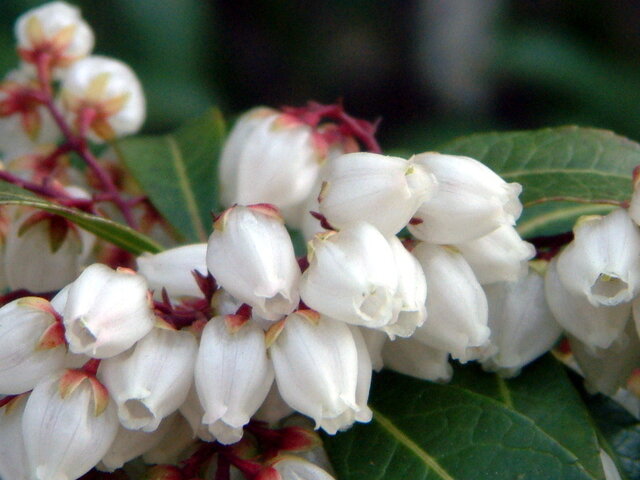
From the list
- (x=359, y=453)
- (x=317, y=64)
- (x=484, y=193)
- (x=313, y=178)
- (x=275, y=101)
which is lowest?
(x=275, y=101)

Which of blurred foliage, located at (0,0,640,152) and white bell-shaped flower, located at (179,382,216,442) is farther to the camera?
blurred foliage, located at (0,0,640,152)

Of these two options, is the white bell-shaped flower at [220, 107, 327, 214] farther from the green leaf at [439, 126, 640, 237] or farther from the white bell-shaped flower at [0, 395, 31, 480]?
the white bell-shaped flower at [0, 395, 31, 480]

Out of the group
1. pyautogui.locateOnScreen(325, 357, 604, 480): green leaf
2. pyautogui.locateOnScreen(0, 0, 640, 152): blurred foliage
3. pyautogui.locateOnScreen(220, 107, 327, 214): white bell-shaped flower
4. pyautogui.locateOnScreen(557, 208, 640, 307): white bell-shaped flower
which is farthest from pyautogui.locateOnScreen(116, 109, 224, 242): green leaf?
pyautogui.locateOnScreen(0, 0, 640, 152): blurred foliage

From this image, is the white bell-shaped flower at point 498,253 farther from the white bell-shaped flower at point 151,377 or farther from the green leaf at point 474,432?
the white bell-shaped flower at point 151,377

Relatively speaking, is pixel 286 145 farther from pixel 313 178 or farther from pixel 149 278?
pixel 149 278

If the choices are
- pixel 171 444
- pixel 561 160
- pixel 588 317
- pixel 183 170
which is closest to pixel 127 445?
pixel 171 444

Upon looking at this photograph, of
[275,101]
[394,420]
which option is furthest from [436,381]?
[275,101]
